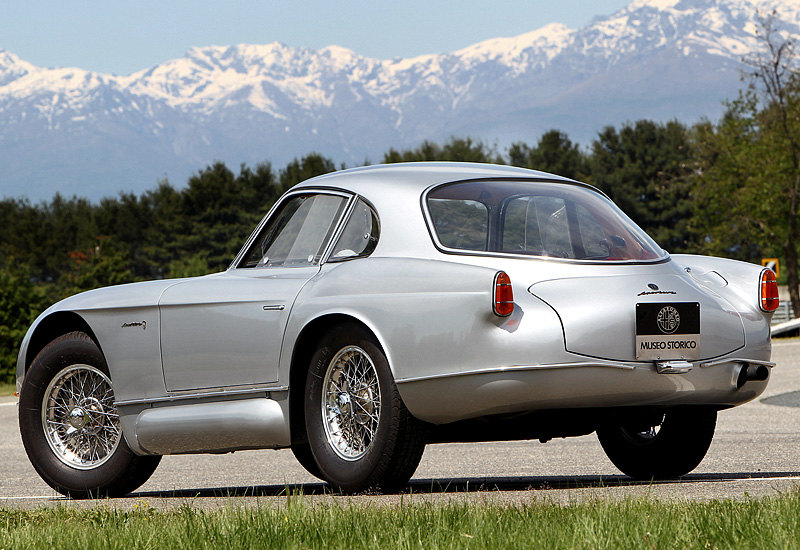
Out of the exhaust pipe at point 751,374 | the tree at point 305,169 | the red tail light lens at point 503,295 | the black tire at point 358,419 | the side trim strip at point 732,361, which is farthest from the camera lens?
the tree at point 305,169

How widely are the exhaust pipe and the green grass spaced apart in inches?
42.0

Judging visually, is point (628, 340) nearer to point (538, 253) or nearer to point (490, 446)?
point (538, 253)

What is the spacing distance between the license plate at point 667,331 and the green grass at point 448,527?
0.97m

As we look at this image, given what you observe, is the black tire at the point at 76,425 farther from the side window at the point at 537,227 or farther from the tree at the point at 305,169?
the tree at the point at 305,169

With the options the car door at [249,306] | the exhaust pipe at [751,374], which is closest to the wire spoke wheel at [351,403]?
the car door at [249,306]

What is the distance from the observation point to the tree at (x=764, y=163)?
137ft

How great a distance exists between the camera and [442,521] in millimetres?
4277

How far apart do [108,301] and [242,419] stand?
1267 mm

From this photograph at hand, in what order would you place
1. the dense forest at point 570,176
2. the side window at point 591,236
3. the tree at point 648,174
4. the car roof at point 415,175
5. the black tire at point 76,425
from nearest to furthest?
the side window at point 591,236
the car roof at point 415,175
the black tire at point 76,425
the dense forest at point 570,176
the tree at point 648,174

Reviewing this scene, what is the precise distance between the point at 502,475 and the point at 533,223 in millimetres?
2305

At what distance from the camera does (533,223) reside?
6105 millimetres

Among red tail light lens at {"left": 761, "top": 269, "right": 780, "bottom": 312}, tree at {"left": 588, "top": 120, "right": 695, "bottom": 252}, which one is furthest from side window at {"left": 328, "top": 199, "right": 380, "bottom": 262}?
tree at {"left": 588, "top": 120, "right": 695, "bottom": 252}

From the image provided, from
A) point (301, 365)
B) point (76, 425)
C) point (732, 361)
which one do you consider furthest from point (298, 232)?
point (732, 361)

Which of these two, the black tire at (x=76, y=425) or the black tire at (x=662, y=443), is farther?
the black tire at (x=76, y=425)
